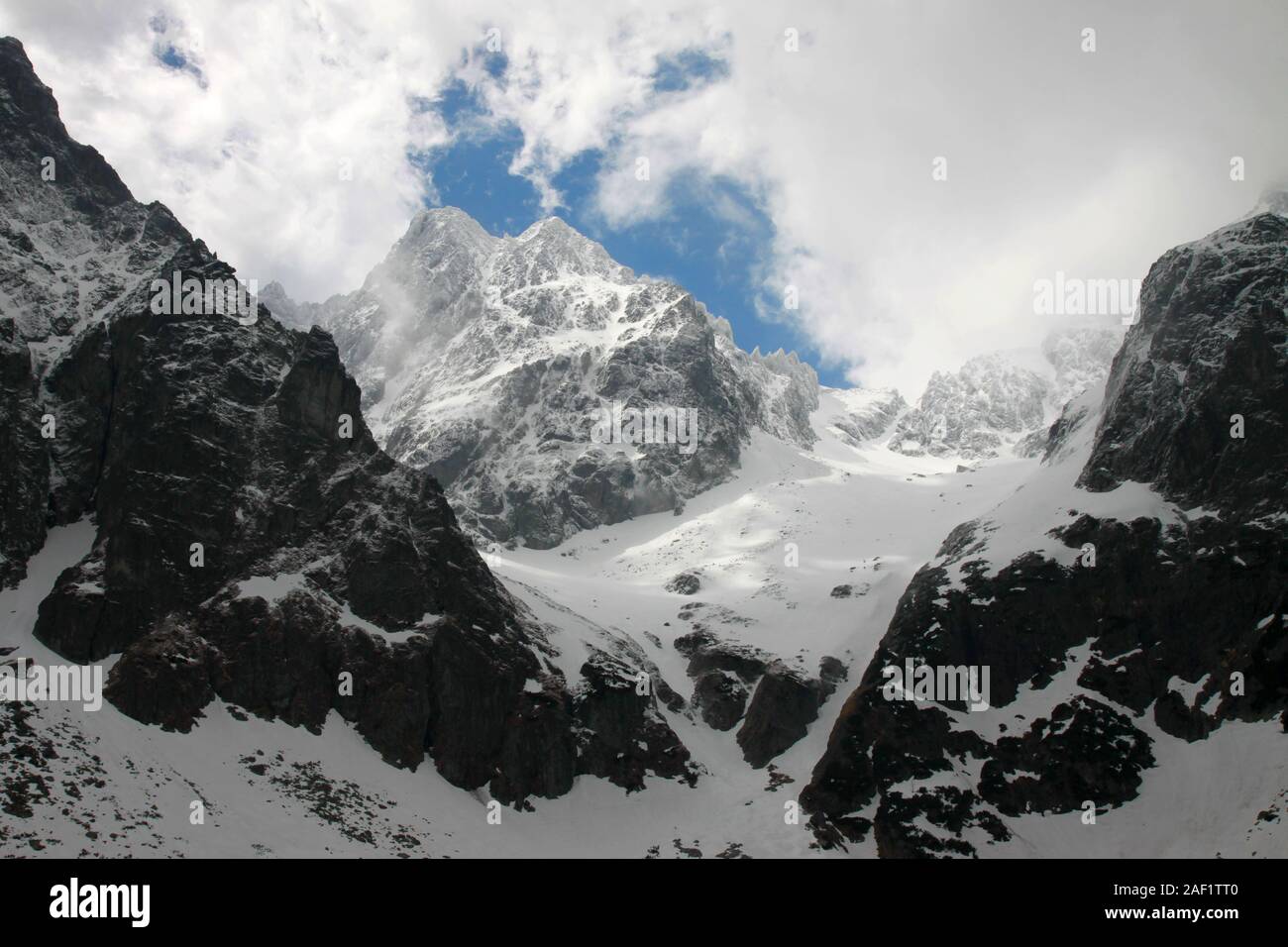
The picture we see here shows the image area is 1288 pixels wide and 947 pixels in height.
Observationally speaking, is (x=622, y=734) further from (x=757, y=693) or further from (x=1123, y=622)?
(x=1123, y=622)

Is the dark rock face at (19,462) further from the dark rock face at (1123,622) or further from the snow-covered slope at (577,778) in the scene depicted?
the dark rock face at (1123,622)

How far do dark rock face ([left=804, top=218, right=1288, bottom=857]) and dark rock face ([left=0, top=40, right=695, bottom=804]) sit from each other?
1947 cm

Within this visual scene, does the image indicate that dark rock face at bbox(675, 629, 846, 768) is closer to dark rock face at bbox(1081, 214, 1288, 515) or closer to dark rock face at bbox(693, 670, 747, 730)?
dark rock face at bbox(693, 670, 747, 730)

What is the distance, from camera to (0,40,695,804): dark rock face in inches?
2640

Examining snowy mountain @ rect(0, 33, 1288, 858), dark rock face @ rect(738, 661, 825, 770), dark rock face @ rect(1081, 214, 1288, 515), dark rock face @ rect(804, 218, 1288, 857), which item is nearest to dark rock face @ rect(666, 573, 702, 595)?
snowy mountain @ rect(0, 33, 1288, 858)

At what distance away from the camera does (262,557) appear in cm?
7381

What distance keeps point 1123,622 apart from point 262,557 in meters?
67.5

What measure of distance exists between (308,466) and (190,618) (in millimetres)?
16941

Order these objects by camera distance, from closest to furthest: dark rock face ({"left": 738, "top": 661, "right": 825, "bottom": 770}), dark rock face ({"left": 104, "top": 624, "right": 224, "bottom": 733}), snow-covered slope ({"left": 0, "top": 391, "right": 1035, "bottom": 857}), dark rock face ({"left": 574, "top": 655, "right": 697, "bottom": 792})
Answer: snow-covered slope ({"left": 0, "top": 391, "right": 1035, "bottom": 857}) → dark rock face ({"left": 104, "top": 624, "right": 224, "bottom": 733}) → dark rock face ({"left": 574, "top": 655, "right": 697, "bottom": 792}) → dark rock face ({"left": 738, "top": 661, "right": 825, "bottom": 770})

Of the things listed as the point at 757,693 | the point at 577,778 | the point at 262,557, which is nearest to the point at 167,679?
the point at 262,557

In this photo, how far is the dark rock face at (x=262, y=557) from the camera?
6706 cm

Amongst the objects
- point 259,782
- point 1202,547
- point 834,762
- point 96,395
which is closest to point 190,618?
point 259,782

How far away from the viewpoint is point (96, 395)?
7781 cm
